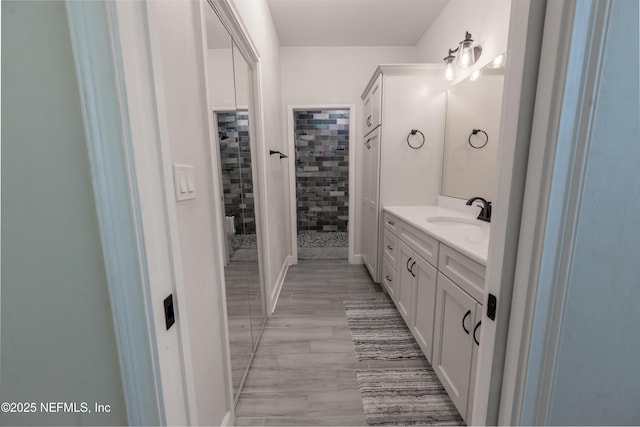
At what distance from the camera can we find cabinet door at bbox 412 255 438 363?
4.94ft

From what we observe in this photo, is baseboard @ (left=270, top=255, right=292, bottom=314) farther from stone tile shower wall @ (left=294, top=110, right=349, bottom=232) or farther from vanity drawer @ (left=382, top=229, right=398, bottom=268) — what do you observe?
stone tile shower wall @ (left=294, top=110, right=349, bottom=232)

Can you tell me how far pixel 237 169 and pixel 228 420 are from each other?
4.32 feet

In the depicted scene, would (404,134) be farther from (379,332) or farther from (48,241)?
(48,241)

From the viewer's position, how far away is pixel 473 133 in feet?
6.59

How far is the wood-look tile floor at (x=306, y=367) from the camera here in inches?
52.8

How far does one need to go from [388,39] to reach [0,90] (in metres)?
3.50

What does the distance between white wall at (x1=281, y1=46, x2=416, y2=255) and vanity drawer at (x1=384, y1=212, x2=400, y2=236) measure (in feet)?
5.07

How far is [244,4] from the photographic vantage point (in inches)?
61.4

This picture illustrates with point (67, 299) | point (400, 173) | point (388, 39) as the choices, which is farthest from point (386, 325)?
point (388, 39)

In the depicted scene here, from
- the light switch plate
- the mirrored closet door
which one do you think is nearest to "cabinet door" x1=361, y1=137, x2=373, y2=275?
the mirrored closet door

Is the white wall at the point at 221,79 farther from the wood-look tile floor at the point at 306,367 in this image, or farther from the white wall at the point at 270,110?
the wood-look tile floor at the point at 306,367

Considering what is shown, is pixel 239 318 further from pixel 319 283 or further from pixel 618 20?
pixel 618 20

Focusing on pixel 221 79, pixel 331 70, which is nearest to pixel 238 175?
pixel 221 79

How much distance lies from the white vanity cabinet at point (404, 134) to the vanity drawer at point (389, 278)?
5cm
